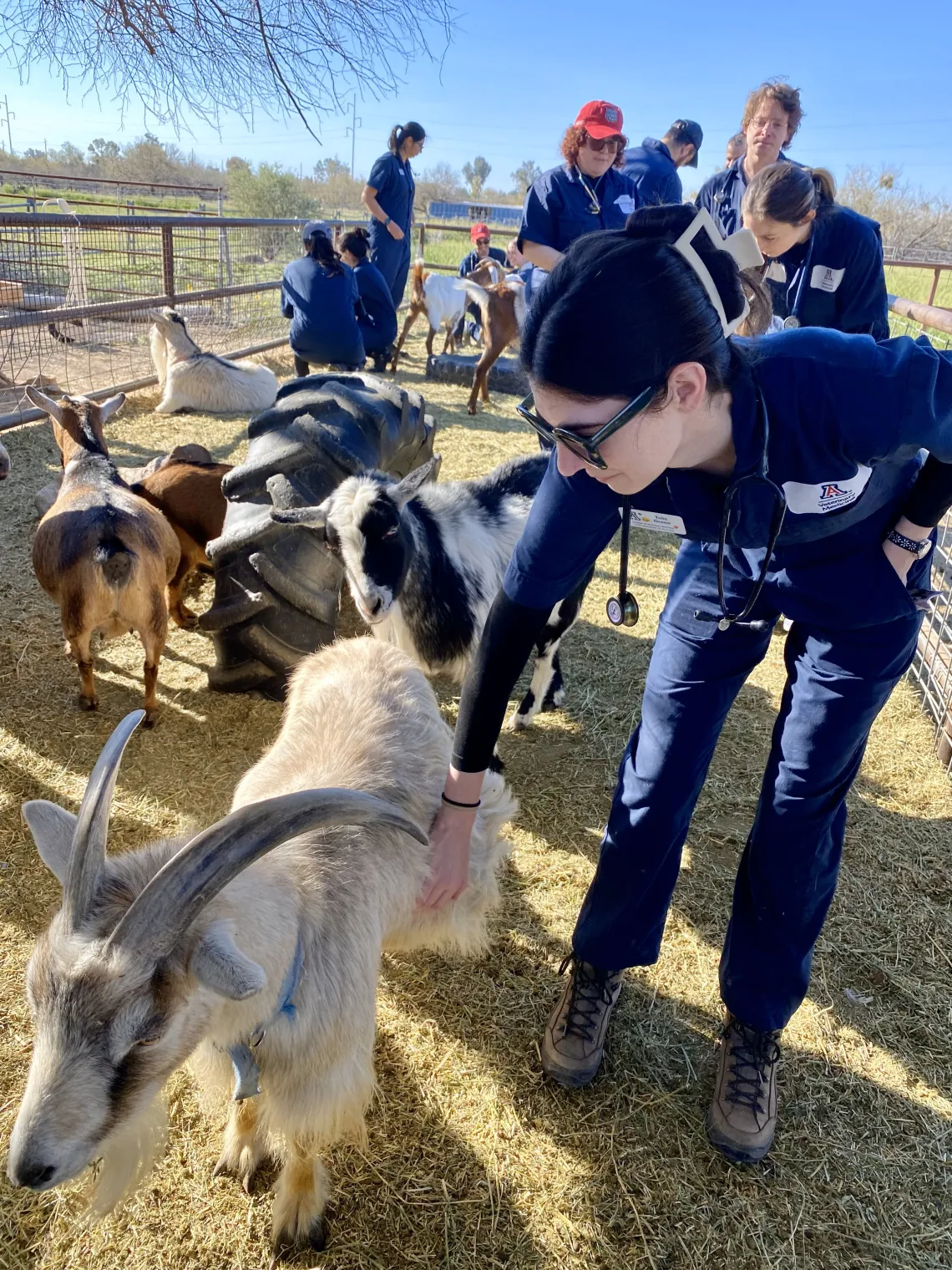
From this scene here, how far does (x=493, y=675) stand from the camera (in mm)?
1942

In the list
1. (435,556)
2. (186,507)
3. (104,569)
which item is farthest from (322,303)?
(104,569)

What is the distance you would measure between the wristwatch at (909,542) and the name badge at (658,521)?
1.49ft

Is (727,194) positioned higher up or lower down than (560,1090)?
higher up

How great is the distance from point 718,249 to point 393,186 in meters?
9.64

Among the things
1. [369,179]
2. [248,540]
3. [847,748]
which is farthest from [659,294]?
[369,179]

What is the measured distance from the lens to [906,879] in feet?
10.3

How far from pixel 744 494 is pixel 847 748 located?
751 millimetres

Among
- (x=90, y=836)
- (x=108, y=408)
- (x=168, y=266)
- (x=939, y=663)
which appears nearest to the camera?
(x=90, y=836)

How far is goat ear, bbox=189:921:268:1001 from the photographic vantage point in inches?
54.4

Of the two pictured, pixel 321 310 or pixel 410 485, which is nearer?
pixel 410 485

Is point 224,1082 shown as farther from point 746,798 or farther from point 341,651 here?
point 746,798

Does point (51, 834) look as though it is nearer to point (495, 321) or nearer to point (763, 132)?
point (763, 132)

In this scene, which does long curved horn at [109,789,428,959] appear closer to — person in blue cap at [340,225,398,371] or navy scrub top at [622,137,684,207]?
navy scrub top at [622,137,684,207]

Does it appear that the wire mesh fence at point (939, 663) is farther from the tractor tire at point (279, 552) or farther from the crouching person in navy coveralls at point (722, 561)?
the tractor tire at point (279, 552)
